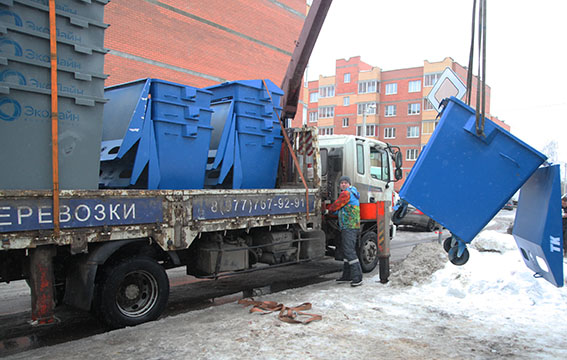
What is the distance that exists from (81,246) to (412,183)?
3.41m

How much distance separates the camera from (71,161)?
14.0 feet

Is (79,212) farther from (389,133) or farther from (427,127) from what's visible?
(389,133)

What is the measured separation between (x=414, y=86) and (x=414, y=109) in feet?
9.68

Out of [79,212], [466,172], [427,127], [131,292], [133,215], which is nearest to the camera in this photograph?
[466,172]

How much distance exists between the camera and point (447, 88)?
7.61 m

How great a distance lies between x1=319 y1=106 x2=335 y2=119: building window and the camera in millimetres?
60381

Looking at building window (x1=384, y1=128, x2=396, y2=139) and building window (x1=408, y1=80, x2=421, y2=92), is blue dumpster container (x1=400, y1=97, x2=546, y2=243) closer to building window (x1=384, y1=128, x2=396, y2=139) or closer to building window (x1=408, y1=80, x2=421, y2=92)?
building window (x1=408, y1=80, x2=421, y2=92)

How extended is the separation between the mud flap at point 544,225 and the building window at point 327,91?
58.5m

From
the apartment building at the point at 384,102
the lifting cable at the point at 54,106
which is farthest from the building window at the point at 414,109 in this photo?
the lifting cable at the point at 54,106

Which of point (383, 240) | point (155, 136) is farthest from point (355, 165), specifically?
point (155, 136)

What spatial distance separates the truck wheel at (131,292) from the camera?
4660mm

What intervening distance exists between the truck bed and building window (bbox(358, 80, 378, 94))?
52.1 metres

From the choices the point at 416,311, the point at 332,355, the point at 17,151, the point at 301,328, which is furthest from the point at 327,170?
the point at 17,151

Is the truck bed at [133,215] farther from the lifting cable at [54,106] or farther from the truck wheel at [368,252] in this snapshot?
the truck wheel at [368,252]
